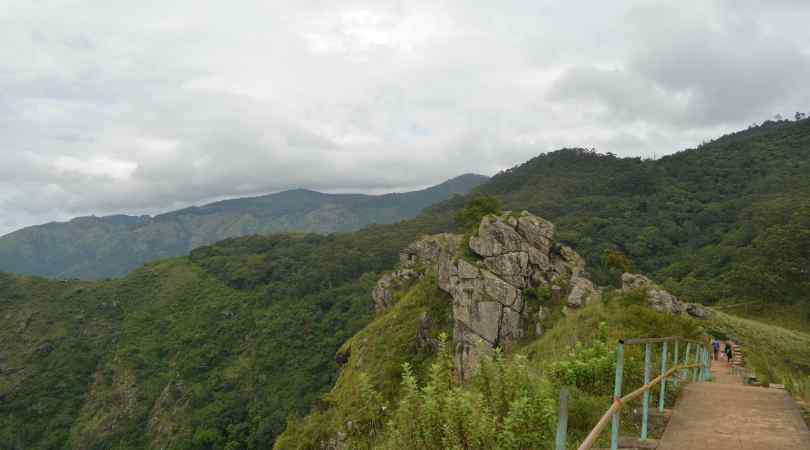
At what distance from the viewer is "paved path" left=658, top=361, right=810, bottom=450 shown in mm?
5086

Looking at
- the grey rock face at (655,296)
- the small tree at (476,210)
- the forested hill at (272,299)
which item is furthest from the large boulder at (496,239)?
the forested hill at (272,299)

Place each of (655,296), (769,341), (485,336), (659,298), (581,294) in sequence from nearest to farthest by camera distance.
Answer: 1. (655,296)
2. (659,298)
3. (581,294)
4. (485,336)
5. (769,341)

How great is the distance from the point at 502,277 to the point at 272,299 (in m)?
70.0

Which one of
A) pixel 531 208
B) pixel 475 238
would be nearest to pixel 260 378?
pixel 475 238

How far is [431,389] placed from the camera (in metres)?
4.71

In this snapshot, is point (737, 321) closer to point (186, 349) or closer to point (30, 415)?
point (186, 349)


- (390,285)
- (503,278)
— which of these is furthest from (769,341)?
(390,285)

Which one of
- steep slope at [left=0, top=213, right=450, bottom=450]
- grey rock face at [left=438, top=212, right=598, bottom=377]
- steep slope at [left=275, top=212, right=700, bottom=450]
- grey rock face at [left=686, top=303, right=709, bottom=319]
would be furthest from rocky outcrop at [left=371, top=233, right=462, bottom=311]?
steep slope at [left=0, top=213, right=450, bottom=450]

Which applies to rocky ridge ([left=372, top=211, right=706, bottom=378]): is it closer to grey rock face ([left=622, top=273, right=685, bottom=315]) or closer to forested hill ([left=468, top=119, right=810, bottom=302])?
grey rock face ([left=622, top=273, right=685, bottom=315])

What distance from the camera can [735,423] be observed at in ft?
19.3

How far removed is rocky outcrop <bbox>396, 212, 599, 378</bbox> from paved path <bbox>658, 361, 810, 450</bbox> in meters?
17.9

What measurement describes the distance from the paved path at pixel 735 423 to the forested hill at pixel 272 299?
25566 millimetres

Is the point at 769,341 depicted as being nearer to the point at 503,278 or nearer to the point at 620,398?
the point at 503,278

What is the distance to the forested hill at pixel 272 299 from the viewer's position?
5644 centimetres
